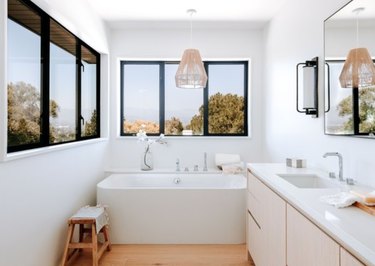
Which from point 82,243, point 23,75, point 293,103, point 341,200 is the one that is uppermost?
point 23,75

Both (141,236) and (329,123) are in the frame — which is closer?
(329,123)

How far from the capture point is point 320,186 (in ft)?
6.71

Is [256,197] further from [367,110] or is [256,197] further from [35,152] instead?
[35,152]

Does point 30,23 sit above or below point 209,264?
above

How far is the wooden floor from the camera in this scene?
2652 millimetres

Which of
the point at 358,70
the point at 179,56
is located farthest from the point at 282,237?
the point at 179,56

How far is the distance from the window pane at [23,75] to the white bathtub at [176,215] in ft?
3.95

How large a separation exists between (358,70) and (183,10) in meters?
2.24

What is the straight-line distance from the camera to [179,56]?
13.3 feet

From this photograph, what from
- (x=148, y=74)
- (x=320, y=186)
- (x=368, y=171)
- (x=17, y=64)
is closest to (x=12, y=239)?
(x=17, y=64)

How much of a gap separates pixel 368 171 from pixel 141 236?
7.58 feet

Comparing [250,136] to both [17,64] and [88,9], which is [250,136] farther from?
[17,64]

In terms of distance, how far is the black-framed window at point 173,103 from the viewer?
4.26 meters

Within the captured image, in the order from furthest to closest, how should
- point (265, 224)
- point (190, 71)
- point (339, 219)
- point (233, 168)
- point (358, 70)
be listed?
point (233, 168) → point (190, 71) → point (265, 224) → point (358, 70) → point (339, 219)
